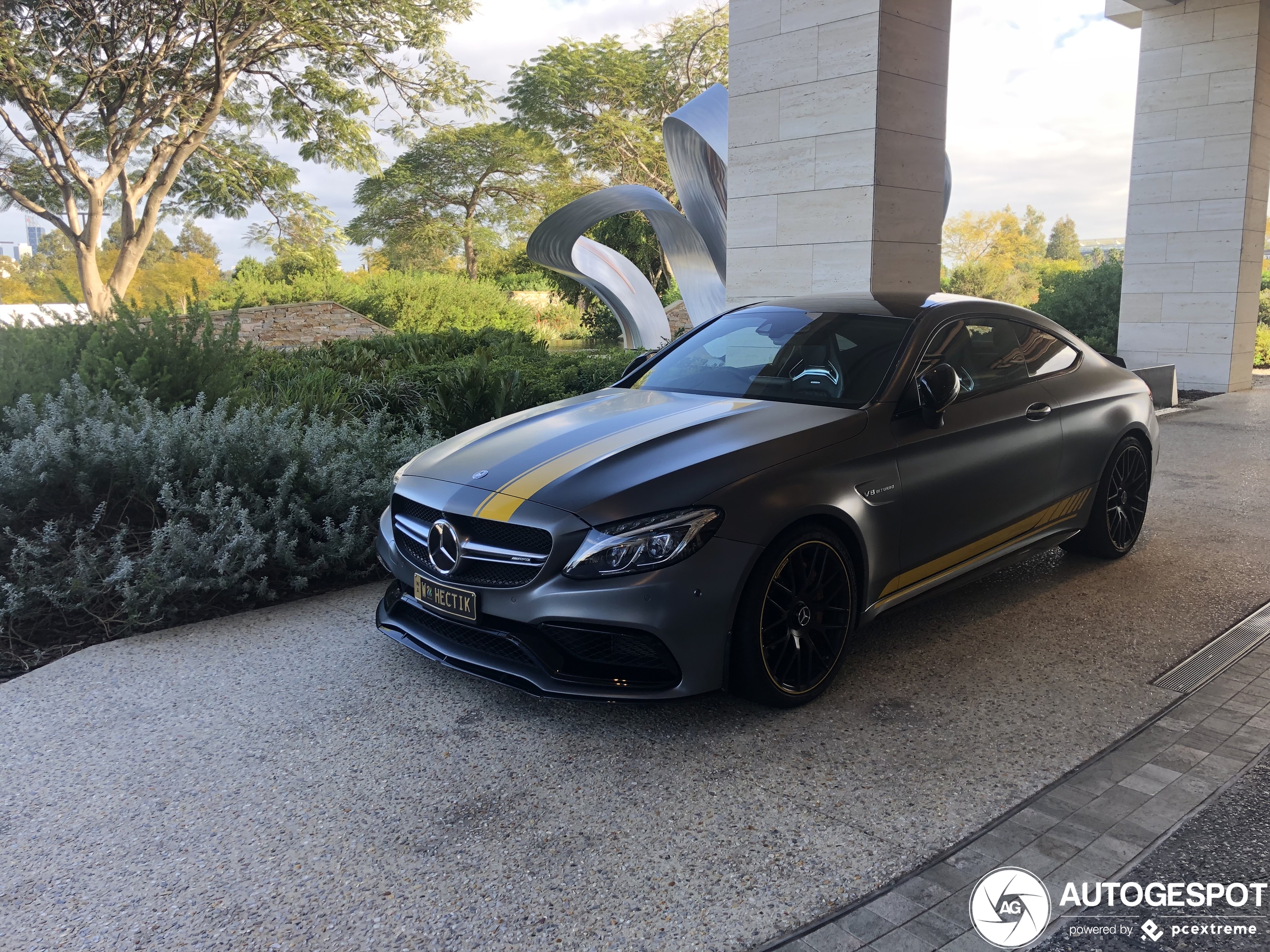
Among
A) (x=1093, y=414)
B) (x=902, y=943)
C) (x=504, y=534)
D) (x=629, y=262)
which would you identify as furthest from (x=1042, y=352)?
(x=629, y=262)

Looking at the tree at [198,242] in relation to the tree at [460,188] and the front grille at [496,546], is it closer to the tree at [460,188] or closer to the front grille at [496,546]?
the tree at [460,188]

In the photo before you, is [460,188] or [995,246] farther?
[995,246]

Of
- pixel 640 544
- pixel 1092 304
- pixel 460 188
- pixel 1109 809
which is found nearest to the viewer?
pixel 1109 809

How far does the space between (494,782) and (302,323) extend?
864 inches

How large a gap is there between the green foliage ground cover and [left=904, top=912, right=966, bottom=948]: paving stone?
3495 millimetres

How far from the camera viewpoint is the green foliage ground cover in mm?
4535

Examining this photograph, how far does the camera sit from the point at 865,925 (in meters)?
2.35

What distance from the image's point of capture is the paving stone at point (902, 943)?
2252mm

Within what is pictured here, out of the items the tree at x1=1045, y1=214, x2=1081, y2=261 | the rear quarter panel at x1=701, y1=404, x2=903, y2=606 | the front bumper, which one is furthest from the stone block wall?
the tree at x1=1045, y1=214, x2=1081, y2=261

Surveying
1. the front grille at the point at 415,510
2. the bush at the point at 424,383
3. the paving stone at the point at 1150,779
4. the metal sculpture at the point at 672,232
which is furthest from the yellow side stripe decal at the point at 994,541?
the metal sculpture at the point at 672,232

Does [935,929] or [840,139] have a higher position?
[840,139]

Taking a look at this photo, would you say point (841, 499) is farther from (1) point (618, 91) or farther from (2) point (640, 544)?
(1) point (618, 91)

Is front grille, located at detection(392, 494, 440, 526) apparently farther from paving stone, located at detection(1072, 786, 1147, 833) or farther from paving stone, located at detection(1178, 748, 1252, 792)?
paving stone, located at detection(1178, 748, 1252, 792)

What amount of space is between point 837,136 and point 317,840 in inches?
317
